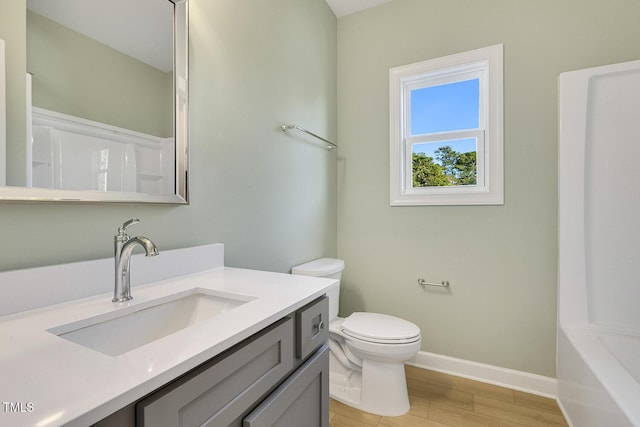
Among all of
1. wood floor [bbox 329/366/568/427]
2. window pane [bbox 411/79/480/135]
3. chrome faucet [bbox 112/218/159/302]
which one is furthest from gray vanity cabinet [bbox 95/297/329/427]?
window pane [bbox 411/79/480/135]

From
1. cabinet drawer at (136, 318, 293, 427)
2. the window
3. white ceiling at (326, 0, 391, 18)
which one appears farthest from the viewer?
white ceiling at (326, 0, 391, 18)

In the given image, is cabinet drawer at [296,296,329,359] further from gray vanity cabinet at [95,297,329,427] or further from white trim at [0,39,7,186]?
white trim at [0,39,7,186]

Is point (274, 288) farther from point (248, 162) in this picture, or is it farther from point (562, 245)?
point (562, 245)

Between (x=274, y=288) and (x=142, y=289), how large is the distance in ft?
1.37

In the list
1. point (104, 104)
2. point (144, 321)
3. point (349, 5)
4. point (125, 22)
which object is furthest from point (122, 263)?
point (349, 5)

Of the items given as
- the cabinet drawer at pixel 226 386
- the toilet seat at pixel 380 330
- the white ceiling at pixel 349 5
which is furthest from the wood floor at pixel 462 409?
the white ceiling at pixel 349 5

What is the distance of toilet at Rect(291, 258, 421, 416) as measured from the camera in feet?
5.18

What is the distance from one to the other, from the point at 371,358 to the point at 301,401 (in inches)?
32.6

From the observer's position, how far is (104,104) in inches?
37.0

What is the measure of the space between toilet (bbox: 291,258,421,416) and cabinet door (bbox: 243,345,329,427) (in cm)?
61

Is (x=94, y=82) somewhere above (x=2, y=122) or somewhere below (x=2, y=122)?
above

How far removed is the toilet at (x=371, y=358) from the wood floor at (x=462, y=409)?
6cm

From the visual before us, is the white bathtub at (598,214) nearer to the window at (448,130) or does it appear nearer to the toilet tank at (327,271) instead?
the window at (448,130)

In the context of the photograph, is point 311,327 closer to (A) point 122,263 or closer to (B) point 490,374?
(A) point 122,263
